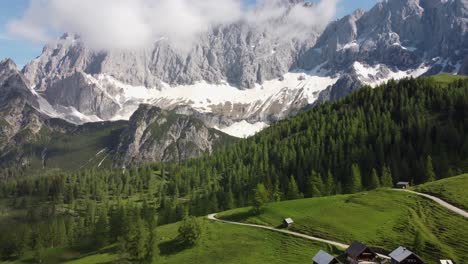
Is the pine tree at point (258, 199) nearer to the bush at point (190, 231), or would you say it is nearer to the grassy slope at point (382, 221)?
the grassy slope at point (382, 221)

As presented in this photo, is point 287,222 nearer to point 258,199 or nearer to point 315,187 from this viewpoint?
point 258,199

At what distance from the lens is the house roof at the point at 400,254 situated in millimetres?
78750

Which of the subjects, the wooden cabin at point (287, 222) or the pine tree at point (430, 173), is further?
the pine tree at point (430, 173)

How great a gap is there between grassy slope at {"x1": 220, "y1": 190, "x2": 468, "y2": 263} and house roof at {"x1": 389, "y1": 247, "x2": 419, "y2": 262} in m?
5.74

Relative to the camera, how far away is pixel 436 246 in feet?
284

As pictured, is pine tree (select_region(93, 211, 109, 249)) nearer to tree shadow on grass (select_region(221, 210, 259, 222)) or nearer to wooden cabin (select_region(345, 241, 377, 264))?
tree shadow on grass (select_region(221, 210, 259, 222))

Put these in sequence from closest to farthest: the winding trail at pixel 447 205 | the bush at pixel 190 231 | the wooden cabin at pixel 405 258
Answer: the wooden cabin at pixel 405 258 → the winding trail at pixel 447 205 → the bush at pixel 190 231

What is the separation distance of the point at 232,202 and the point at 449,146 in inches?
3390

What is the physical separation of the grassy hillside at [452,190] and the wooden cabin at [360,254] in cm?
3223

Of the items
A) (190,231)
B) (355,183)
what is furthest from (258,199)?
(355,183)

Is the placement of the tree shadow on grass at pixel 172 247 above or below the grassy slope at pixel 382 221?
below

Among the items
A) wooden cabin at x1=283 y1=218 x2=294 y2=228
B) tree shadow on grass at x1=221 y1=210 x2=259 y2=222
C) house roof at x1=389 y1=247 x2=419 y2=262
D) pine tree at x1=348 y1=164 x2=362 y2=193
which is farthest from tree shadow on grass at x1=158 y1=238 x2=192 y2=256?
pine tree at x1=348 y1=164 x2=362 y2=193

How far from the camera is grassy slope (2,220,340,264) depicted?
94125 mm

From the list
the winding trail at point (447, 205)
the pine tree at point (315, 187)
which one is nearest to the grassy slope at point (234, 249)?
the winding trail at point (447, 205)
